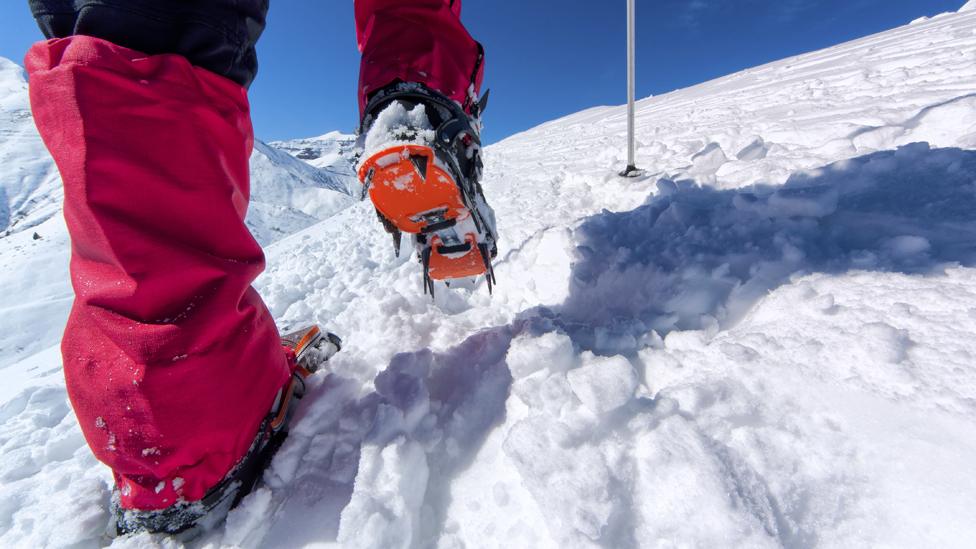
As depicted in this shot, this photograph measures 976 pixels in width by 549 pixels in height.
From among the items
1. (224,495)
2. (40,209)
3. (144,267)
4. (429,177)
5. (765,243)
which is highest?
(40,209)

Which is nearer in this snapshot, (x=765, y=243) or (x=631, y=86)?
(x=765, y=243)

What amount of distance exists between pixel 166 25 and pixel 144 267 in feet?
1.40

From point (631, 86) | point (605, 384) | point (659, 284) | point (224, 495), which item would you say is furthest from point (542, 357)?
point (631, 86)

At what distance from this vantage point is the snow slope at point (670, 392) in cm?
57

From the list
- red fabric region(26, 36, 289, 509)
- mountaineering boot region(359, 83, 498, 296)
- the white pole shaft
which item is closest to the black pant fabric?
red fabric region(26, 36, 289, 509)

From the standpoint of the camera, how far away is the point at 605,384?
29.5 inches

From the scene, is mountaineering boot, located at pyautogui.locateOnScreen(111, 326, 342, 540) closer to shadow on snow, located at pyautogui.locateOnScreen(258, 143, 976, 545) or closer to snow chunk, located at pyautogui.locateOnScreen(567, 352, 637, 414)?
shadow on snow, located at pyautogui.locateOnScreen(258, 143, 976, 545)

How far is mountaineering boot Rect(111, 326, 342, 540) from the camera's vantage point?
2.32 feet

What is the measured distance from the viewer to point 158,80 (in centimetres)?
69

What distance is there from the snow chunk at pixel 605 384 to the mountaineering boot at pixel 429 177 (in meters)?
0.51

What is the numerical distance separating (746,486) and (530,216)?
5.42 feet

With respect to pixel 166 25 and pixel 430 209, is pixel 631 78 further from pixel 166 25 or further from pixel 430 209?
pixel 166 25

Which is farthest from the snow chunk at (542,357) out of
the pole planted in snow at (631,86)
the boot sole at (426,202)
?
the pole planted in snow at (631,86)

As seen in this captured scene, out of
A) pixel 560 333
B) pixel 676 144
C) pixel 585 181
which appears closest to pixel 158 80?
pixel 560 333
